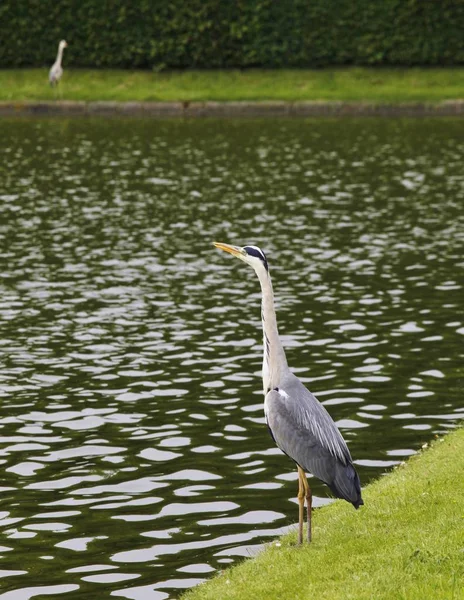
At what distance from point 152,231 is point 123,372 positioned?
35.3 ft

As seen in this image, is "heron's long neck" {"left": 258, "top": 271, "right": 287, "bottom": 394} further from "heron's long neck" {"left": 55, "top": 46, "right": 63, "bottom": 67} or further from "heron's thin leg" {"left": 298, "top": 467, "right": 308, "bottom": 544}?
"heron's long neck" {"left": 55, "top": 46, "right": 63, "bottom": 67}

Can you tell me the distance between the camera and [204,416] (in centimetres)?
1584

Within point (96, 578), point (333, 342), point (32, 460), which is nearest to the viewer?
point (96, 578)

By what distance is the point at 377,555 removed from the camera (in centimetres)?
1009

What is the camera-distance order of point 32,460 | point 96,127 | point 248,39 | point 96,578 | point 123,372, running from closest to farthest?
point 96,578 < point 32,460 < point 123,372 < point 96,127 < point 248,39

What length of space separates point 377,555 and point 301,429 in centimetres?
122

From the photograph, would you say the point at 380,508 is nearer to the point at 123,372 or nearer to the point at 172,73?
the point at 123,372

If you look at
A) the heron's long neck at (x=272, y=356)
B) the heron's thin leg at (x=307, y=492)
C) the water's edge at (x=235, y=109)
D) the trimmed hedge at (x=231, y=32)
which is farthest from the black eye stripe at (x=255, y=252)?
the trimmed hedge at (x=231, y=32)

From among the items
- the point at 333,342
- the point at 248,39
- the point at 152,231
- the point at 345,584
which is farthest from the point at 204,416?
the point at 248,39

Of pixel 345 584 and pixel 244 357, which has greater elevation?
pixel 345 584

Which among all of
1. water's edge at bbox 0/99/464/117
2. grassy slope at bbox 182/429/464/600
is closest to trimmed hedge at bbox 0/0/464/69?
water's edge at bbox 0/99/464/117

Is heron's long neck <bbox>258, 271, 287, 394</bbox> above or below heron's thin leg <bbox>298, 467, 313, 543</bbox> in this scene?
above

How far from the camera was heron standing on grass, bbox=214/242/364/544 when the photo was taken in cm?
1043

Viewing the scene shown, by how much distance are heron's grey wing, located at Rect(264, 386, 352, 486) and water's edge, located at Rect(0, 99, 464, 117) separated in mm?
37853
